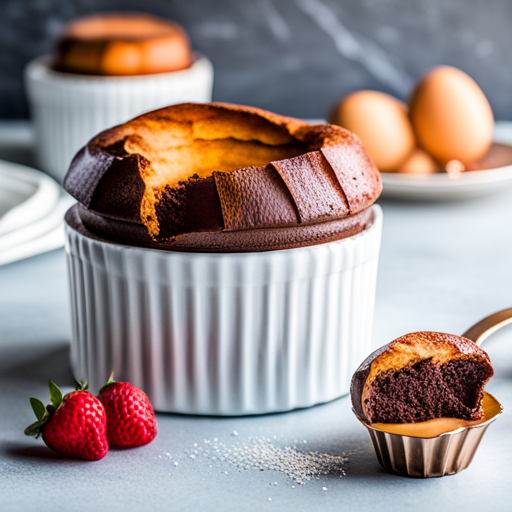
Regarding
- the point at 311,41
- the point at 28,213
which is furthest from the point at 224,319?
the point at 311,41

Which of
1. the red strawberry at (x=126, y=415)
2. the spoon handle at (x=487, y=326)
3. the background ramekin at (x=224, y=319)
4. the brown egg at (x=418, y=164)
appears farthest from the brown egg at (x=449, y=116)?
the red strawberry at (x=126, y=415)

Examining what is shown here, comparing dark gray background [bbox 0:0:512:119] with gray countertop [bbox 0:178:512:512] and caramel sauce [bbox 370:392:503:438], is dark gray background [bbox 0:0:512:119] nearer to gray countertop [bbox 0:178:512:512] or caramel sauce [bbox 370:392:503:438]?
gray countertop [bbox 0:178:512:512]

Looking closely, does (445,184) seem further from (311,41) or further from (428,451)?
(428,451)

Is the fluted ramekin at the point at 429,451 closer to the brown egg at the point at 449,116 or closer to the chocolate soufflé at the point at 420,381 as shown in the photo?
the chocolate soufflé at the point at 420,381

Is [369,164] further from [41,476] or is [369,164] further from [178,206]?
[41,476]

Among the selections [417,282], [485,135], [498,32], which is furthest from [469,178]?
[498,32]
